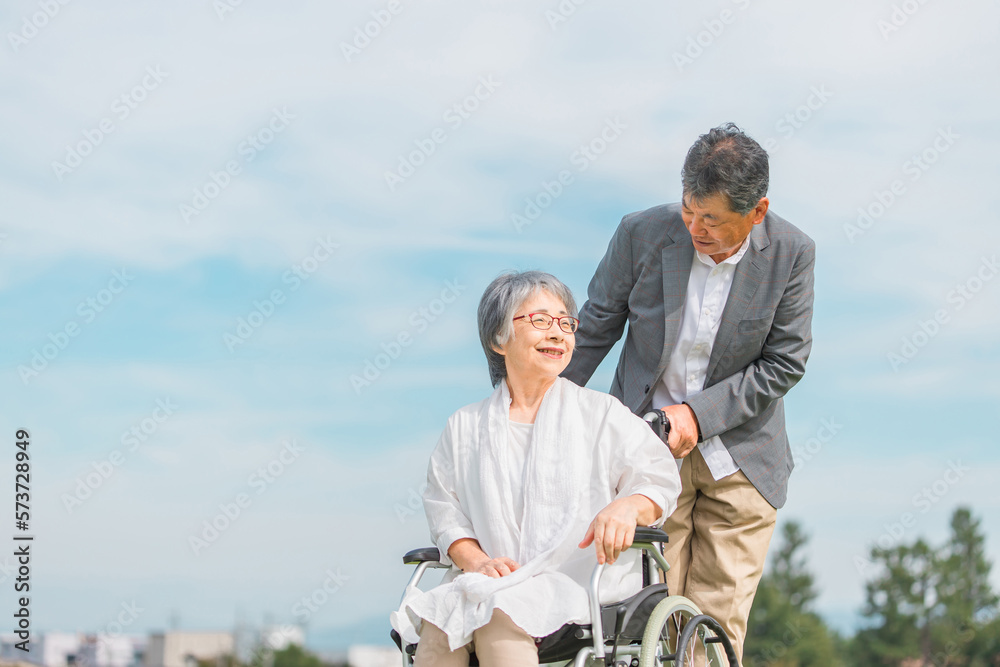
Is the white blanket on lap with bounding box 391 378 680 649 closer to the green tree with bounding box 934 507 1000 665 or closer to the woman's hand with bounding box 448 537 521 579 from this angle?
the woman's hand with bounding box 448 537 521 579

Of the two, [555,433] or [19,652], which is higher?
[555,433]

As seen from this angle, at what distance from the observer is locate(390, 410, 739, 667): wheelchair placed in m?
2.76

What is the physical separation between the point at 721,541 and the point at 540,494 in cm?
91

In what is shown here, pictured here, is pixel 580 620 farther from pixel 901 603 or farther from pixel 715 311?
Answer: pixel 901 603

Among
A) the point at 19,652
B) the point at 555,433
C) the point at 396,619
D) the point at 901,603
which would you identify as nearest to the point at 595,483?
the point at 555,433

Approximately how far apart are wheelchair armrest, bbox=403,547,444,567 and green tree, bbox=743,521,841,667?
52652 mm

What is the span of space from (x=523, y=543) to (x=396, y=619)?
40 cm

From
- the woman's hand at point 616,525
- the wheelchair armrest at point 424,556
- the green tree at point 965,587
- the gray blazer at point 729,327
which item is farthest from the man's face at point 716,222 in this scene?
the green tree at point 965,587

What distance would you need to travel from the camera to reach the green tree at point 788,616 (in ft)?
175

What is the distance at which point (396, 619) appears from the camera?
2961 mm

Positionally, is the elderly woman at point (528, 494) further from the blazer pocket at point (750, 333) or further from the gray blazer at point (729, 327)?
the blazer pocket at point (750, 333)

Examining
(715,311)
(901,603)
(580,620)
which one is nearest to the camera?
(580,620)

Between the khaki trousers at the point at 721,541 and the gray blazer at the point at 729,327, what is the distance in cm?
8

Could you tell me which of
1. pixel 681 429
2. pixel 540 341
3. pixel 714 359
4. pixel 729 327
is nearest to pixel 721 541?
pixel 681 429
